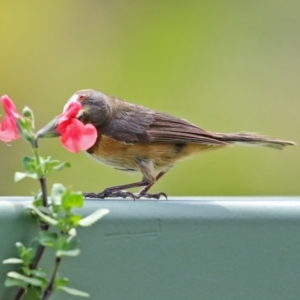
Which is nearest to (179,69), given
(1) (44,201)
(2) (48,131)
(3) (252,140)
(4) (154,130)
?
(3) (252,140)

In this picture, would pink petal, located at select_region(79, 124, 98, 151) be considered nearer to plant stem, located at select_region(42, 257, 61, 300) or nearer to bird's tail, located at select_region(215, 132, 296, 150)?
plant stem, located at select_region(42, 257, 61, 300)

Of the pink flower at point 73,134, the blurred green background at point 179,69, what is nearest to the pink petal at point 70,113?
the pink flower at point 73,134

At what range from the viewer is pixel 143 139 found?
4.08 meters

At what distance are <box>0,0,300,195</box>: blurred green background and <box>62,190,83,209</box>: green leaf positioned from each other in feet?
16.5

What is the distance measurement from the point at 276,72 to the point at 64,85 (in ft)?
5.68

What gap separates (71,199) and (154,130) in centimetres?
238

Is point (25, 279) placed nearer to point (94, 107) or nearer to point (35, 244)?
point (35, 244)

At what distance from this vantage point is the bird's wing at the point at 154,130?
4.07 m

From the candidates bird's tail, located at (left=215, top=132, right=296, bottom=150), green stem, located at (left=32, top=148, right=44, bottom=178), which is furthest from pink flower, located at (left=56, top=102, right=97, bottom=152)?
bird's tail, located at (left=215, top=132, right=296, bottom=150)

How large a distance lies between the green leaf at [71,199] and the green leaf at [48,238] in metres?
0.07

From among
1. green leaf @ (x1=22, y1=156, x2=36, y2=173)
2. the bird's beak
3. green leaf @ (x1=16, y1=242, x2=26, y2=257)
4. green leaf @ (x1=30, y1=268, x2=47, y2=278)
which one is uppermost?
the bird's beak

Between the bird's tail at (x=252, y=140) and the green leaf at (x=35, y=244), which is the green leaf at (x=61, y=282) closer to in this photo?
the green leaf at (x=35, y=244)

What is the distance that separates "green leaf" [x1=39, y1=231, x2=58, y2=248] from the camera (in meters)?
1.80

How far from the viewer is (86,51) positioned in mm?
7445
